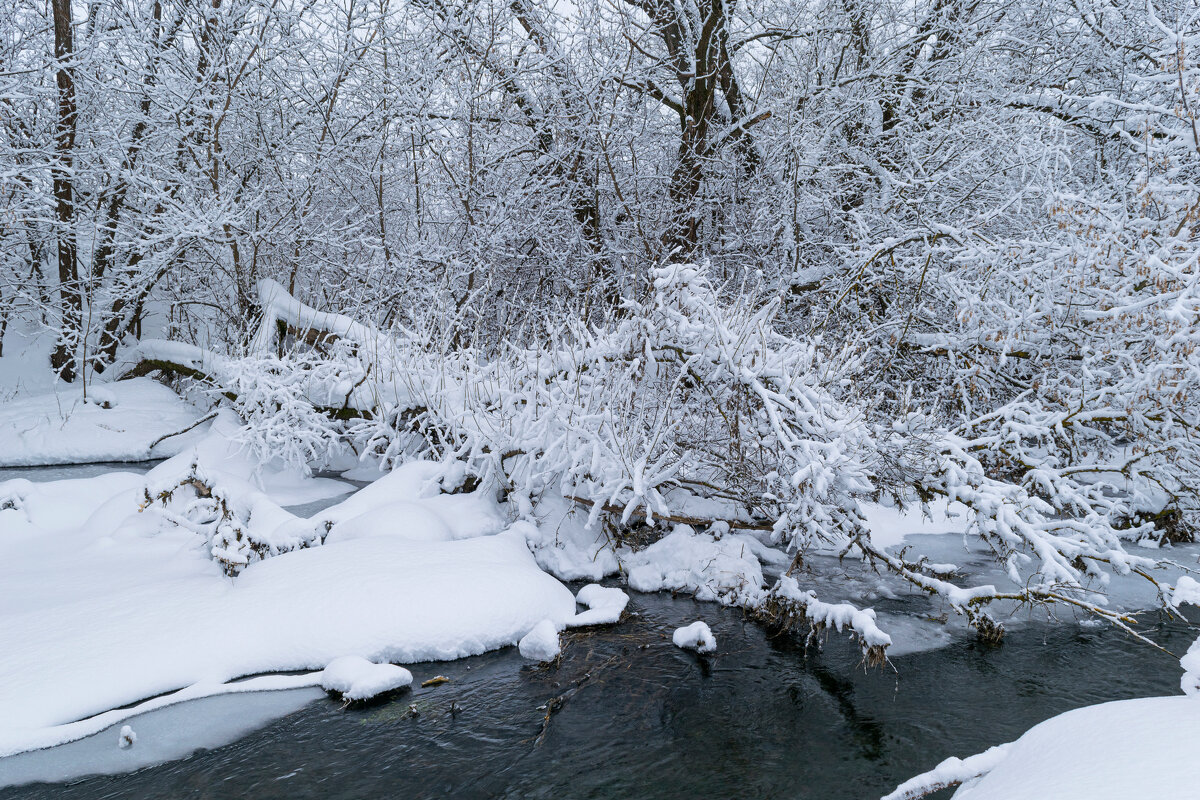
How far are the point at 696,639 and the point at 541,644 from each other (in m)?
1.14

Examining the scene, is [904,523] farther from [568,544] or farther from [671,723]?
[671,723]

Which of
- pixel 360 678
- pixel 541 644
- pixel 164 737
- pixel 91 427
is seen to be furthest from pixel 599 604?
pixel 91 427

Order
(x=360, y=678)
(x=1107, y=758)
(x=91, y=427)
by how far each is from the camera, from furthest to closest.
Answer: (x=91, y=427)
(x=360, y=678)
(x=1107, y=758)

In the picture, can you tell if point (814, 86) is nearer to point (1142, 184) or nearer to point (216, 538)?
point (1142, 184)

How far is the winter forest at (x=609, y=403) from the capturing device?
14.5ft

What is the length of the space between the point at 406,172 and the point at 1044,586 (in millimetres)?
10413

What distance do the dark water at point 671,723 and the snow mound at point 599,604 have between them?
118mm

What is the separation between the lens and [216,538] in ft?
19.2

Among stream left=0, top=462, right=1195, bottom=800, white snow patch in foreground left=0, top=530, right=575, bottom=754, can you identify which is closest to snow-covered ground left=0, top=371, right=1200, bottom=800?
white snow patch in foreground left=0, top=530, right=575, bottom=754

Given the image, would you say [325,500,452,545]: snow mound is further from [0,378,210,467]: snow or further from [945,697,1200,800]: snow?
[0,378,210,467]: snow

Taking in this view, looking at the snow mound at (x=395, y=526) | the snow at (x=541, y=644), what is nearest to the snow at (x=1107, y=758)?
the snow at (x=541, y=644)

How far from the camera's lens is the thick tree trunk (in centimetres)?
1091

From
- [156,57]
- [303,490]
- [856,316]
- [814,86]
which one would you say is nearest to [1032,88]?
[814,86]

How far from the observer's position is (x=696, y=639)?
551 cm
